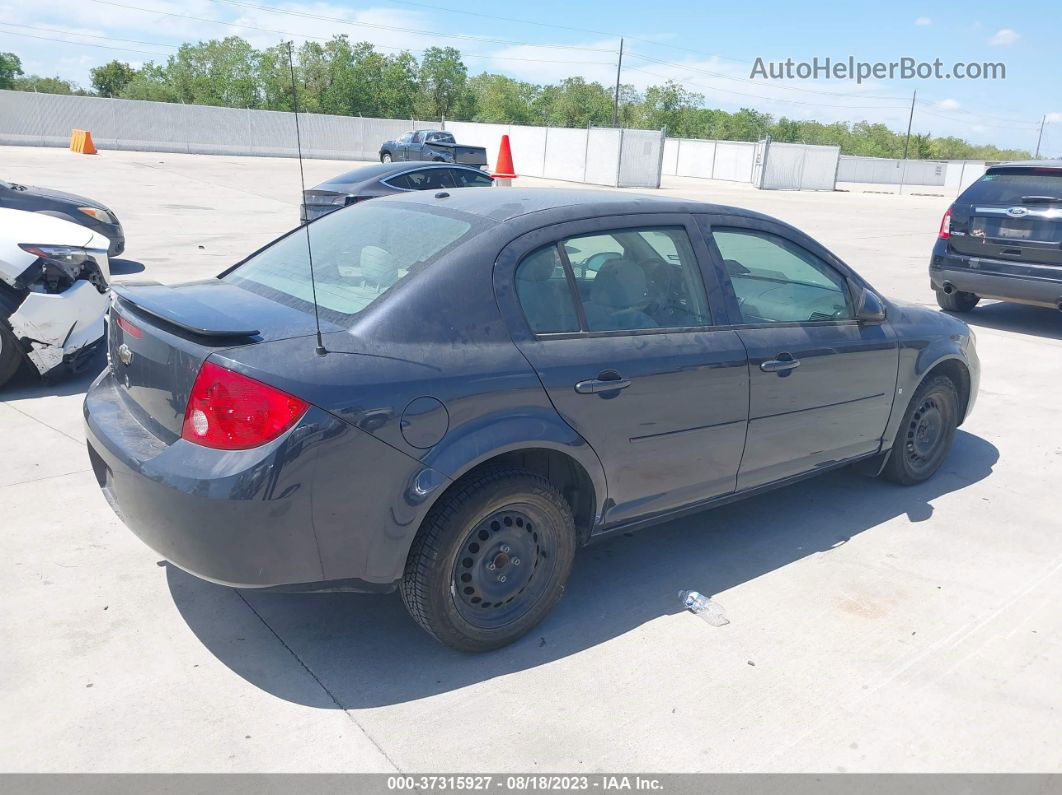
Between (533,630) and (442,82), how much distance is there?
75.7m

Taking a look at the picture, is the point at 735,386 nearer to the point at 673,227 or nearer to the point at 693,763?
the point at 673,227

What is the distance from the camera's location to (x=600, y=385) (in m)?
3.27

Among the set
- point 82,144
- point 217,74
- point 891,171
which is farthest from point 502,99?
point 82,144

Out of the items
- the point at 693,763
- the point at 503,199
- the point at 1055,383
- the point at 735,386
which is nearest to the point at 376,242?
the point at 503,199

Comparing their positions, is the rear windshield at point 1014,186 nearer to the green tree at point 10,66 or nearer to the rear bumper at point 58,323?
the rear bumper at point 58,323

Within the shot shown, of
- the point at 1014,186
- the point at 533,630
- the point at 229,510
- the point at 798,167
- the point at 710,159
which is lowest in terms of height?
the point at 533,630

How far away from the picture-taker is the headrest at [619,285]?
138 inches

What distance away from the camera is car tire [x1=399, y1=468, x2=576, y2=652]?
9.82 ft

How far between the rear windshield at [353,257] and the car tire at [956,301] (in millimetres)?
8836

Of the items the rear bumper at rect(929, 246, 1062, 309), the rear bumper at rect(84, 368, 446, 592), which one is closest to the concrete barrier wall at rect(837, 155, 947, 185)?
the rear bumper at rect(929, 246, 1062, 309)

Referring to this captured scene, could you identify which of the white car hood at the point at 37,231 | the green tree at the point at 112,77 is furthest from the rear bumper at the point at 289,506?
the green tree at the point at 112,77

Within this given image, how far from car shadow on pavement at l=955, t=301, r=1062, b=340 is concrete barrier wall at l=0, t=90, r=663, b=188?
23857 millimetres

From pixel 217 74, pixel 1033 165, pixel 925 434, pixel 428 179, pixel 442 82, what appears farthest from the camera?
pixel 442 82

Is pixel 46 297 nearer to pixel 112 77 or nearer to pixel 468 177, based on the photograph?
pixel 468 177
